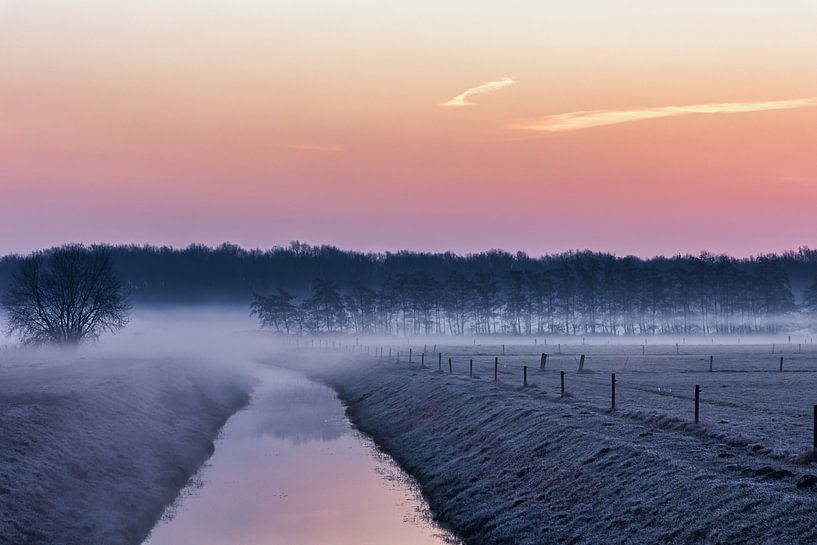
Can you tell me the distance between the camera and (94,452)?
42.3 metres

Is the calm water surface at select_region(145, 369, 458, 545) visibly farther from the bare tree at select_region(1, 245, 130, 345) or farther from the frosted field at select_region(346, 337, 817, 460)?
the bare tree at select_region(1, 245, 130, 345)

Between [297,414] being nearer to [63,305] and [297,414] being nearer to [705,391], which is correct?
[705,391]

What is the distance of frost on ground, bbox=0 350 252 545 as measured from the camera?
32250mm

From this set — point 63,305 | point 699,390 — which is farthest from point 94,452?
point 63,305

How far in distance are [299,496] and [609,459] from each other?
15.9 metres

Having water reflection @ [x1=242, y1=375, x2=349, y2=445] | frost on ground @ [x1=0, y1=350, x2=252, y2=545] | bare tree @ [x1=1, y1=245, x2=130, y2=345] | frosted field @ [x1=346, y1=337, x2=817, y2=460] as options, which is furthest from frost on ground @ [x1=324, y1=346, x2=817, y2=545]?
bare tree @ [x1=1, y1=245, x2=130, y2=345]

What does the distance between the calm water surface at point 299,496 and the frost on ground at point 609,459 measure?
1550 millimetres

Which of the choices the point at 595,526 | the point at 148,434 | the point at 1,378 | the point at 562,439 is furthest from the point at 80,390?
the point at 595,526

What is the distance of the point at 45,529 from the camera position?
3064 cm

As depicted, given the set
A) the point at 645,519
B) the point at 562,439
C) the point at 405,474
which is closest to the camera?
the point at 645,519

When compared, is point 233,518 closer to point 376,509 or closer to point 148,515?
point 148,515

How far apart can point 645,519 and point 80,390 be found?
Result: 41433 millimetres

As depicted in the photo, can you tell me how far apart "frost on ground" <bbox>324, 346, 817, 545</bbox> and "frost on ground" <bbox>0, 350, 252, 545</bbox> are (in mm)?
11900

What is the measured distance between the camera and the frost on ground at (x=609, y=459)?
24359 millimetres
